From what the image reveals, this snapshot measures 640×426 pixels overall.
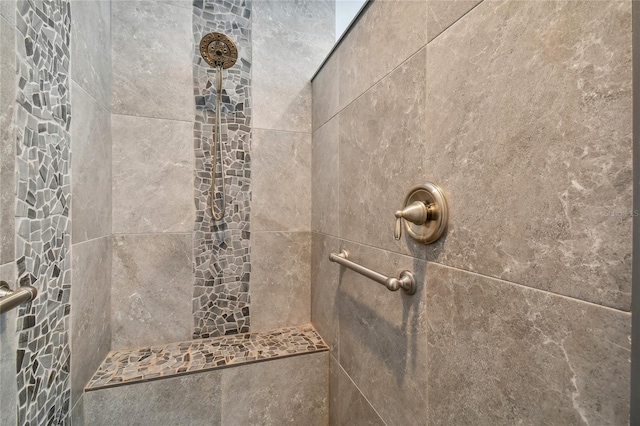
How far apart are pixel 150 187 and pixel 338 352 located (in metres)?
1.06

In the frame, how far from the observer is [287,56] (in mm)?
1416

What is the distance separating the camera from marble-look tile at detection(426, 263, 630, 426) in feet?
1.23

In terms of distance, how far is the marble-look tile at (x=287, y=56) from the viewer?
54.1 inches

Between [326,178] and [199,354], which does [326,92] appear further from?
[199,354]

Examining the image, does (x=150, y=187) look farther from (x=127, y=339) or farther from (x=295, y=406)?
(x=295, y=406)

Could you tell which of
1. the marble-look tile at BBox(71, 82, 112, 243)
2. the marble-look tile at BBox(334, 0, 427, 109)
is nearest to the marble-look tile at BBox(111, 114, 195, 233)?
the marble-look tile at BBox(71, 82, 112, 243)

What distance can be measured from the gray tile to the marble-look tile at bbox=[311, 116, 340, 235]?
0.53ft

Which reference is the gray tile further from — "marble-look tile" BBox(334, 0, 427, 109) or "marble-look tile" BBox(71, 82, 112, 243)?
"marble-look tile" BBox(334, 0, 427, 109)

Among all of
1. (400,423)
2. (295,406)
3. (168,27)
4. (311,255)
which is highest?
(168,27)

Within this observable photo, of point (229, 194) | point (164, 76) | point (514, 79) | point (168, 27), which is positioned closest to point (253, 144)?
point (229, 194)

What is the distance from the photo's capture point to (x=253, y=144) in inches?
53.9

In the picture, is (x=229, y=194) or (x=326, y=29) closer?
(x=229, y=194)

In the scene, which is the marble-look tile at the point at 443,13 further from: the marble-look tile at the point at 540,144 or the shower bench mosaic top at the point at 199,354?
the shower bench mosaic top at the point at 199,354

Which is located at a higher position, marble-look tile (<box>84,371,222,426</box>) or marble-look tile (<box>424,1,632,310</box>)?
marble-look tile (<box>424,1,632,310</box>)
